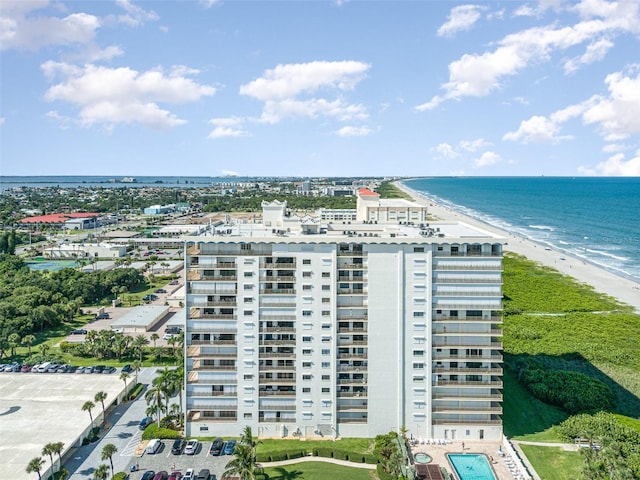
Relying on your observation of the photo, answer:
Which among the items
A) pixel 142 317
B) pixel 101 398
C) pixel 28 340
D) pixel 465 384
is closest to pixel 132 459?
pixel 101 398

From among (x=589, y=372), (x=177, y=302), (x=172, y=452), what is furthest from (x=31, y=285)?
(x=589, y=372)

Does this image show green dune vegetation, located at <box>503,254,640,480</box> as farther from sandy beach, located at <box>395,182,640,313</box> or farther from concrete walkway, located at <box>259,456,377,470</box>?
concrete walkway, located at <box>259,456,377,470</box>

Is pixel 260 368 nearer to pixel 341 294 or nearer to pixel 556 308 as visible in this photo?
pixel 341 294

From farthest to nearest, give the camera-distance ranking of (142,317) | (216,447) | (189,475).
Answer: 1. (142,317)
2. (216,447)
3. (189,475)

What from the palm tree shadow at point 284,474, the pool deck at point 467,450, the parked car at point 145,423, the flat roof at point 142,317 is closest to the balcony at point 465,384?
the pool deck at point 467,450

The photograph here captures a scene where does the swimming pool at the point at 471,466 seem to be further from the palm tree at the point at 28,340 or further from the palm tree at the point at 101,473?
the palm tree at the point at 28,340

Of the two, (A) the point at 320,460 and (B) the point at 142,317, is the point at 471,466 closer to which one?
(A) the point at 320,460
